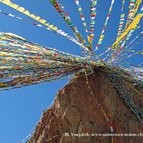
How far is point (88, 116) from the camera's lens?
5207 millimetres

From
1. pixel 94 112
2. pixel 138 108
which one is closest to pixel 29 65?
pixel 94 112

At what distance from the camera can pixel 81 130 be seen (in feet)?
16.6

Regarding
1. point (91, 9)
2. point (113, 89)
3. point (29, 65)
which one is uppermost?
point (91, 9)

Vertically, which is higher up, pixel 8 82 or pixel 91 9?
pixel 91 9

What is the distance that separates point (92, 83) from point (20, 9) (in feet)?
4.97

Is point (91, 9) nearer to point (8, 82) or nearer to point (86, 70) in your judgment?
point (86, 70)

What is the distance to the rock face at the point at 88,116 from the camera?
507 cm

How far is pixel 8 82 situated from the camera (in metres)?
5.43

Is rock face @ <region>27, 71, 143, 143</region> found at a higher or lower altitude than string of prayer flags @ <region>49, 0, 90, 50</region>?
lower

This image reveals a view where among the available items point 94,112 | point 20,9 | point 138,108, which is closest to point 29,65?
point 20,9

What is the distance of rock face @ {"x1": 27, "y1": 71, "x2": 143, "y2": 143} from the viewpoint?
5074 mm

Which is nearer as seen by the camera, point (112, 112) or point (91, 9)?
point (112, 112)

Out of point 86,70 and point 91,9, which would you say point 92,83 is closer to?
point 86,70

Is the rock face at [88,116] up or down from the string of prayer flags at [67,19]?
down
